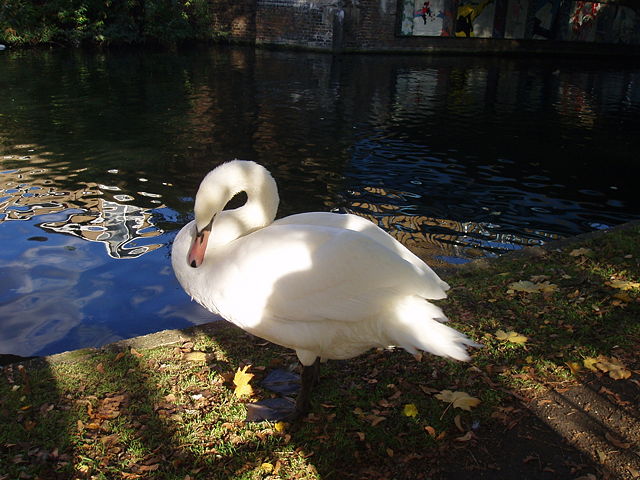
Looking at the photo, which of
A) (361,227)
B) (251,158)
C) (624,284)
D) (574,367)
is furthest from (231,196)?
(251,158)

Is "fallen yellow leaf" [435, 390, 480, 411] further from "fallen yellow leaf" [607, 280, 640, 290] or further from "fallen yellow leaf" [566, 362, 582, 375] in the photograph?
"fallen yellow leaf" [607, 280, 640, 290]

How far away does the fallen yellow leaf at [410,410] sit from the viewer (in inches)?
125

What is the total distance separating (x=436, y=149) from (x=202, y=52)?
18.1 meters

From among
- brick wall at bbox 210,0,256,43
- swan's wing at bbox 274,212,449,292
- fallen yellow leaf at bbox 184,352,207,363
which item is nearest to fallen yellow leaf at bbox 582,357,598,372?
swan's wing at bbox 274,212,449,292

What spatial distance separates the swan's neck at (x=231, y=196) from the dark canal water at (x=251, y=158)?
1856 mm

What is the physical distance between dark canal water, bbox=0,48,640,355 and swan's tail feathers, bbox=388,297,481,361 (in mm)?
2619

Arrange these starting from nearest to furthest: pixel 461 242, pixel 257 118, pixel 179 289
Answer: pixel 179 289
pixel 461 242
pixel 257 118

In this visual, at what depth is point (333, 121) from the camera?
41.6 feet

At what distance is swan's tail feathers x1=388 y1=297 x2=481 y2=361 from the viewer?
269 cm

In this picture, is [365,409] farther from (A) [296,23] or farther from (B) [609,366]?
(A) [296,23]

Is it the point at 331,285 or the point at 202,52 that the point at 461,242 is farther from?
the point at 202,52

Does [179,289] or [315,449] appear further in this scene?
[179,289]

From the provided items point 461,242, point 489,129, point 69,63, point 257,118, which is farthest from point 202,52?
point 461,242

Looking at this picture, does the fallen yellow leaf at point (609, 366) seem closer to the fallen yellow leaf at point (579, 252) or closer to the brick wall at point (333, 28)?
the fallen yellow leaf at point (579, 252)
